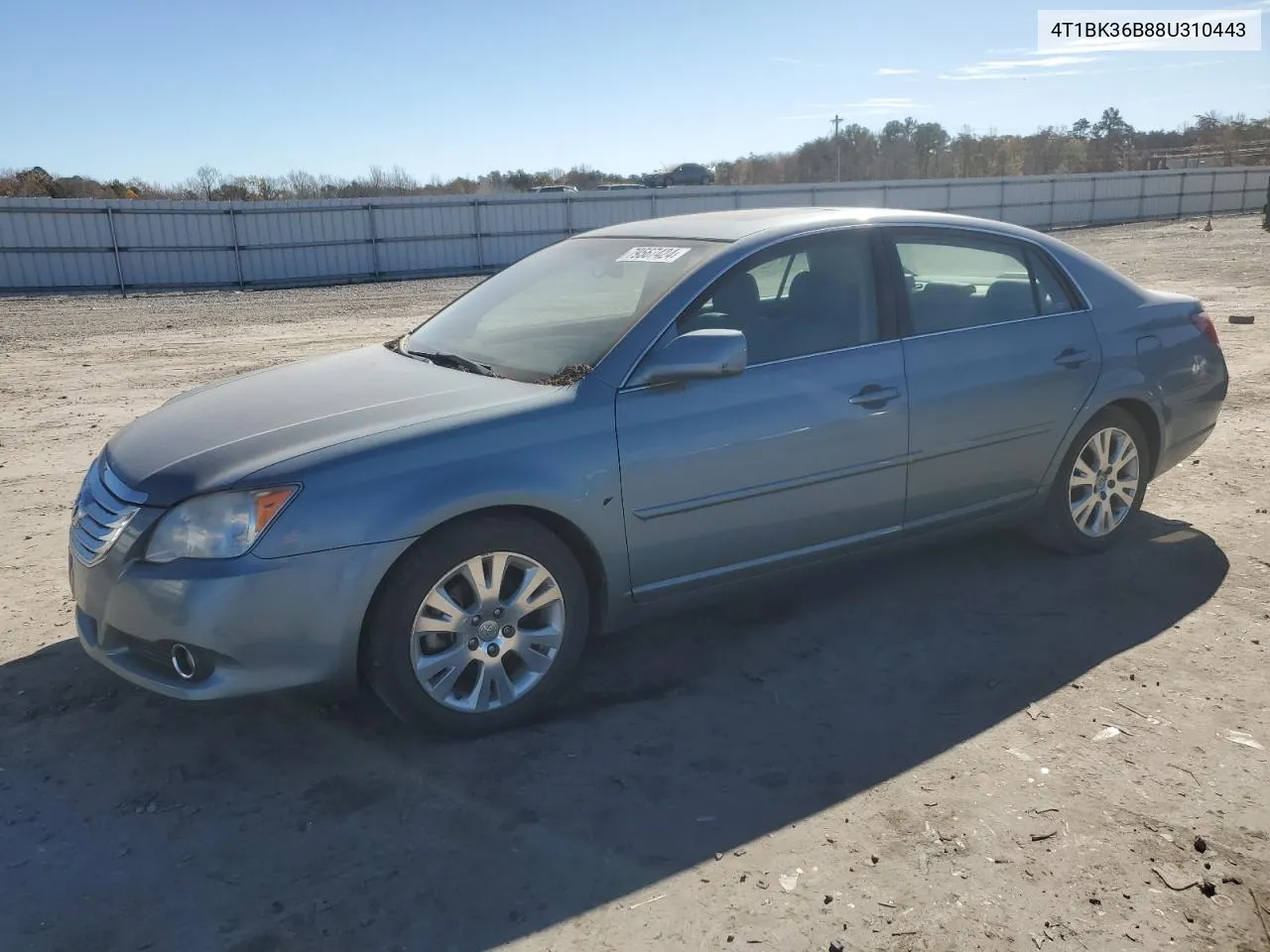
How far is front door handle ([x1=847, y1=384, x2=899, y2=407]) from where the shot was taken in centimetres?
422

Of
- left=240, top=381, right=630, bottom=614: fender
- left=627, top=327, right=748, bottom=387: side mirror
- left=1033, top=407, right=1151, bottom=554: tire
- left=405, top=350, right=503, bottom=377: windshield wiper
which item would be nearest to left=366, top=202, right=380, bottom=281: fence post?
left=405, top=350, right=503, bottom=377: windshield wiper

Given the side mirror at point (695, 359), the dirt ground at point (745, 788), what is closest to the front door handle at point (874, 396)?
the side mirror at point (695, 359)

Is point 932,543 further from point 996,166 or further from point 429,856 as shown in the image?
point 996,166

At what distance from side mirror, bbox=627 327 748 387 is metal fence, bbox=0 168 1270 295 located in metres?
23.2

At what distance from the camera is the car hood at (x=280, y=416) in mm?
3408

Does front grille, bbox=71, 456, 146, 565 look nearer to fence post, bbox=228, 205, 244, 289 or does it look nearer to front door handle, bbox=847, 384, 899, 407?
front door handle, bbox=847, 384, 899, 407

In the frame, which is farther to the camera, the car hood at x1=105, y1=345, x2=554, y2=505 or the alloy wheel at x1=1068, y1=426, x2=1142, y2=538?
the alloy wheel at x1=1068, y1=426, x2=1142, y2=538

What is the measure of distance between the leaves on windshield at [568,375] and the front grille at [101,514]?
1403 millimetres

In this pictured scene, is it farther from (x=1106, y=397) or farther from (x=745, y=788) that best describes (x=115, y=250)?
(x=745, y=788)

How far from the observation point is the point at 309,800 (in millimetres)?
3260

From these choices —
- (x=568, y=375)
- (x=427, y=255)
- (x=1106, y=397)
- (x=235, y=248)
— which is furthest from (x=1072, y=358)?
(x=427, y=255)

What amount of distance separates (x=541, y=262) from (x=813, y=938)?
130 inches

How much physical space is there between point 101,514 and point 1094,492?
14.1ft

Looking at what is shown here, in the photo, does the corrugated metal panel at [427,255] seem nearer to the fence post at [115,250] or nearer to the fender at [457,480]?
the fence post at [115,250]
